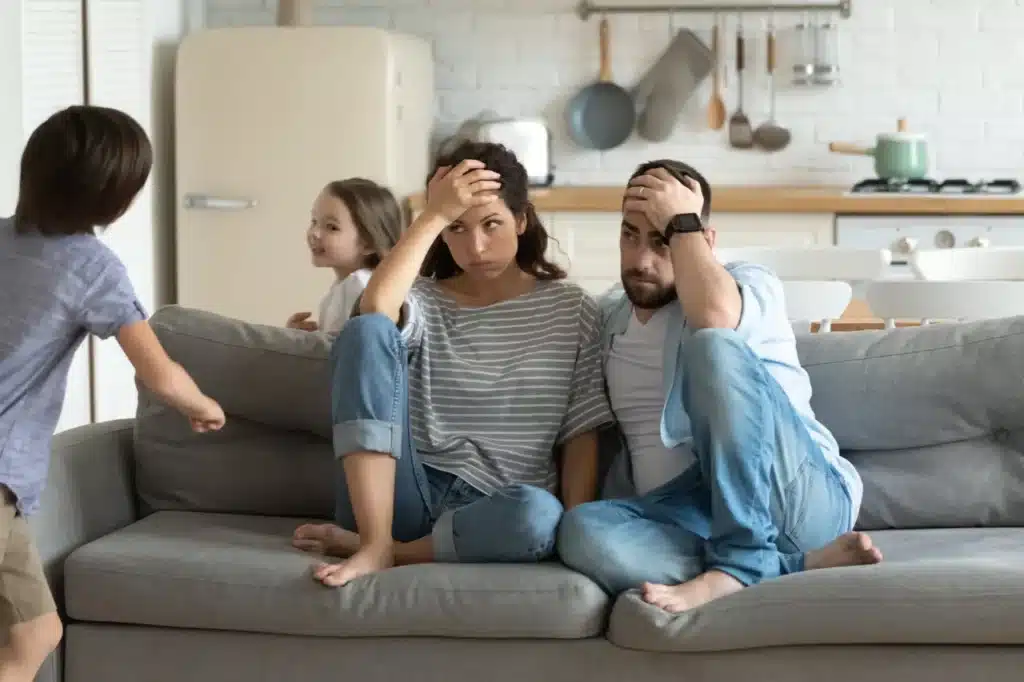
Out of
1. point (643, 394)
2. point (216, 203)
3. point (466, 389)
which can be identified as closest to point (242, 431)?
point (466, 389)

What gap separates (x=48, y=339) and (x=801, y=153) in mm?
3507

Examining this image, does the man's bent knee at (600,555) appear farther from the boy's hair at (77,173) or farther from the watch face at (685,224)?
the boy's hair at (77,173)

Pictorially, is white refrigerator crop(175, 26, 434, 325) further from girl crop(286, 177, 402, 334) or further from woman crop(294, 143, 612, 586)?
woman crop(294, 143, 612, 586)

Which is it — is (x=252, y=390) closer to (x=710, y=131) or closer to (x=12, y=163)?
(x=12, y=163)

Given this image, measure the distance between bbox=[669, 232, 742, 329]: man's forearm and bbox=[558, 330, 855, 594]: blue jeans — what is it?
0.23ft

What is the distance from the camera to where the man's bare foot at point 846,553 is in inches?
83.8

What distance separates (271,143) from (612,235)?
44.0 inches

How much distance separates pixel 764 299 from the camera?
2338 millimetres

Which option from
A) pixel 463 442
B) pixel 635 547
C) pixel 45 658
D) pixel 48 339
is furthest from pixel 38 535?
pixel 635 547

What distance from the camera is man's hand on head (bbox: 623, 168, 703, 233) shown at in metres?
2.36

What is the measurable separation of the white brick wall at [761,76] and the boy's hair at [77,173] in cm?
308

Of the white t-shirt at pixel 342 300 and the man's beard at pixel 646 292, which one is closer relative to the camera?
the man's beard at pixel 646 292

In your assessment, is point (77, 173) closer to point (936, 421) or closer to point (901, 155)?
point (936, 421)

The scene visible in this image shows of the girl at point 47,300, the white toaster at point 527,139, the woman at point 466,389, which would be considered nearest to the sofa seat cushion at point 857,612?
the woman at point 466,389
